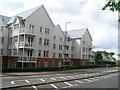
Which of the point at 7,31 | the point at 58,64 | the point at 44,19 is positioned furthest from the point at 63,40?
the point at 7,31

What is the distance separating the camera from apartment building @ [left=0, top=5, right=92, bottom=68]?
169ft

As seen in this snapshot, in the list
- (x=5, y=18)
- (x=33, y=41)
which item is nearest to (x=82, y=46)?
(x=33, y=41)

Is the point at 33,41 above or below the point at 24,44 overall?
above

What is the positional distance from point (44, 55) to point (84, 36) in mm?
Answer: 24185

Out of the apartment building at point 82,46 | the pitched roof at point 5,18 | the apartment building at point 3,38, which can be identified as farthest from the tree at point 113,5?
the apartment building at point 82,46

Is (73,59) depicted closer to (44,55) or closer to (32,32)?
(44,55)

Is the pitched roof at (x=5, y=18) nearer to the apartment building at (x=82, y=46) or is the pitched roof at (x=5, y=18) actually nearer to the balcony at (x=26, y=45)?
the balcony at (x=26, y=45)

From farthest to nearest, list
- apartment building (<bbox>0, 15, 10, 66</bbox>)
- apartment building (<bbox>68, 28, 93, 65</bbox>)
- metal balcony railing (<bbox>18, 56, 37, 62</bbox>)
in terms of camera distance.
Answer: apartment building (<bbox>68, 28, 93, 65</bbox>) → apartment building (<bbox>0, 15, 10, 66</bbox>) → metal balcony railing (<bbox>18, 56, 37, 62</bbox>)

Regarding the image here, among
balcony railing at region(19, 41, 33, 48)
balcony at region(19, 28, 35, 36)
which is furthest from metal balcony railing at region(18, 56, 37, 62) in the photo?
balcony at region(19, 28, 35, 36)

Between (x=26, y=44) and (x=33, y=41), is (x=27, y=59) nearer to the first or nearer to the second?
(x=26, y=44)

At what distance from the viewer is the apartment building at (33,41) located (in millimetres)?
A: 51469

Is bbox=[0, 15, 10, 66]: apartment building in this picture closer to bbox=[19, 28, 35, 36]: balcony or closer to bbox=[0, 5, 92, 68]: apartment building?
bbox=[0, 5, 92, 68]: apartment building

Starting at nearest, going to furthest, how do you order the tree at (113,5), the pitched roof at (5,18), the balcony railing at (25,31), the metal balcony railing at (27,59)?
the tree at (113,5) < the metal balcony railing at (27,59) < the balcony railing at (25,31) < the pitched roof at (5,18)

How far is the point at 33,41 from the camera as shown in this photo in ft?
176
